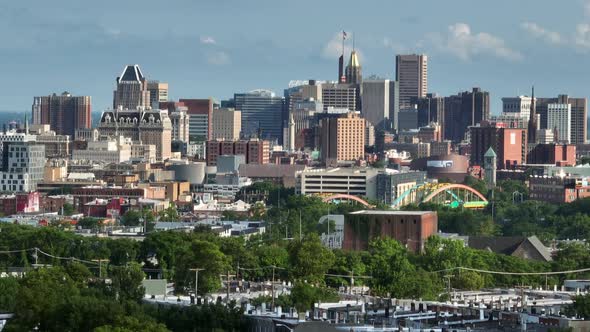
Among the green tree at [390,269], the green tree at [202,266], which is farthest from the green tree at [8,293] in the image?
the green tree at [390,269]

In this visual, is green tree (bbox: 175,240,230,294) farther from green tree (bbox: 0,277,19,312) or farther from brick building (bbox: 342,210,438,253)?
brick building (bbox: 342,210,438,253)

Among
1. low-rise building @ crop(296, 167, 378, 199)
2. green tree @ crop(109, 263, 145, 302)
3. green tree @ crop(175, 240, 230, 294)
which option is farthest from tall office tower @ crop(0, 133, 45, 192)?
green tree @ crop(109, 263, 145, 302)

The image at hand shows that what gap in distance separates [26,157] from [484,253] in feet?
321

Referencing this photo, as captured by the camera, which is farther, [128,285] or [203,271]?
A: [203,271]

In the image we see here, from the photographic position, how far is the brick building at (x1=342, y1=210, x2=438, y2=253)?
119 metres

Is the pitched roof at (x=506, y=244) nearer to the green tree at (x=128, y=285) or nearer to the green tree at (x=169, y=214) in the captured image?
the green tree at (x=128, y=285)

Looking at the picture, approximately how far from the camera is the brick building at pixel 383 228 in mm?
119062

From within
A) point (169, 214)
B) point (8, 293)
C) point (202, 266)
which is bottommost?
point (8, 293)

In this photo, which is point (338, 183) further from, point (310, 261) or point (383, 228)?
point (310, 261)

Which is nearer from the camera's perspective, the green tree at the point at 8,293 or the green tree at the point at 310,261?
the green tree at the point at 8,293

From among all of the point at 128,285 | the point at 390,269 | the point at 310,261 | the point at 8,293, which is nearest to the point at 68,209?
the point at 310,261

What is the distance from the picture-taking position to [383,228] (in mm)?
120062

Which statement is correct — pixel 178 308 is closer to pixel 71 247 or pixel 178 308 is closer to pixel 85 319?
pixel 85 319

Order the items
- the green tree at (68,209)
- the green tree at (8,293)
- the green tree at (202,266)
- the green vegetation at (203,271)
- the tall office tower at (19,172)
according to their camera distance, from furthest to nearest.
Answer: the tall office tower at (19,172) < the green tree at (68,209) < the green tree at (202,266) < the green tree at (8,293) < the green vegetation at (203,271)
